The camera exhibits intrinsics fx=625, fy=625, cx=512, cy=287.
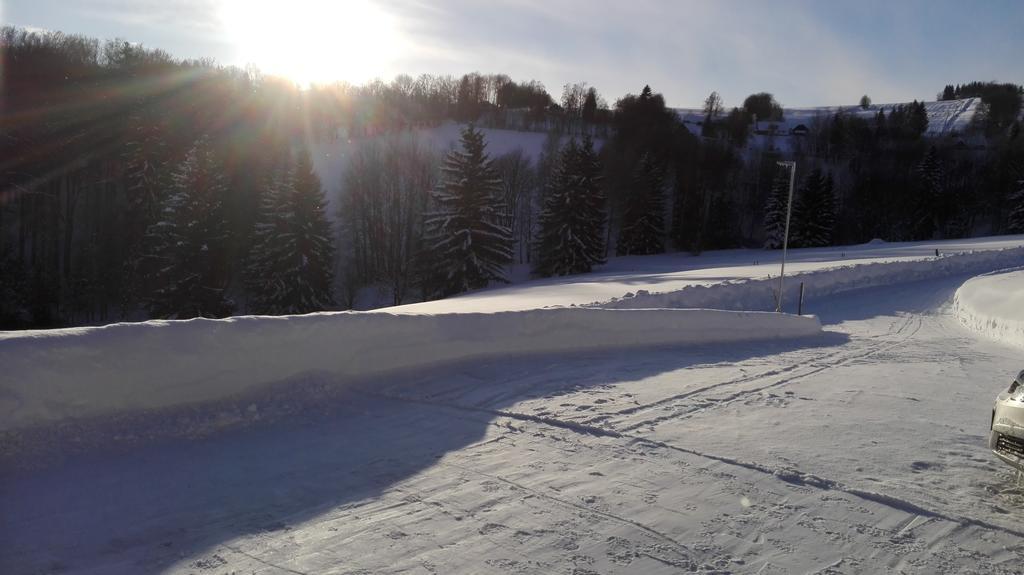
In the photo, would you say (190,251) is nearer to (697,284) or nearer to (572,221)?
(572,221)

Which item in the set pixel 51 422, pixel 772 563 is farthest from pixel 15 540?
pixel 772 563

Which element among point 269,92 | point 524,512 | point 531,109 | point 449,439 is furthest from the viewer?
point 531,109

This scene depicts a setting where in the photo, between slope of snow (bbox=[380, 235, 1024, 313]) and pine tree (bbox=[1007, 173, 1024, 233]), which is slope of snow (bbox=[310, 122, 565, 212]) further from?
pine tree (bbox=[1007, 173, 1024, 233])

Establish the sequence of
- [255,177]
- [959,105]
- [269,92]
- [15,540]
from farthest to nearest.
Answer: [959,105], [269,92], [255,177], [15,540]

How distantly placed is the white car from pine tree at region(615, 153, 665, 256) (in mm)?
54163

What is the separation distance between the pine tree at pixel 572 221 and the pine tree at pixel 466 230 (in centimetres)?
733

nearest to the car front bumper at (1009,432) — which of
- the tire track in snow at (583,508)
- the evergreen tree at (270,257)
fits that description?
the tire track in snow at (583,508)

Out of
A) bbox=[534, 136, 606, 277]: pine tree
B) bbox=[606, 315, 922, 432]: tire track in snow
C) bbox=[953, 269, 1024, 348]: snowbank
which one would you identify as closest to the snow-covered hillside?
bbox=[534, 136, 606, 277]: pine tree

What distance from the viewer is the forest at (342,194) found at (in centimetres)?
3606

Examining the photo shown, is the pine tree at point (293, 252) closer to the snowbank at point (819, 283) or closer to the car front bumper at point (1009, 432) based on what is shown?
the snowbank at point (819, 283)

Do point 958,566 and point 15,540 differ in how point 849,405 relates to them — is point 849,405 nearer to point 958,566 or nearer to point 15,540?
point 958,566

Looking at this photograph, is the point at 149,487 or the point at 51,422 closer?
the point at 149,487

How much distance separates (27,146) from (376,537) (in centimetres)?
4793

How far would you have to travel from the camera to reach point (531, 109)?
88.5 m
